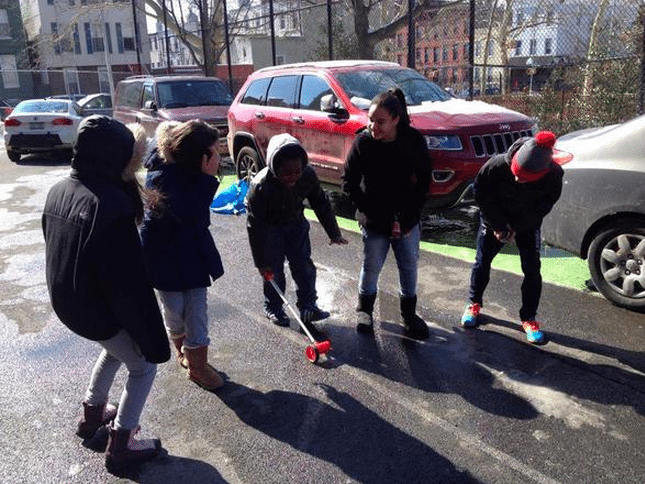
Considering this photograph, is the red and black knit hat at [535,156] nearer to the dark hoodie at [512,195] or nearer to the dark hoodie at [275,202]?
the dark hoodie at [512,195]

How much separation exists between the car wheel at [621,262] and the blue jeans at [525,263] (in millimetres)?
809

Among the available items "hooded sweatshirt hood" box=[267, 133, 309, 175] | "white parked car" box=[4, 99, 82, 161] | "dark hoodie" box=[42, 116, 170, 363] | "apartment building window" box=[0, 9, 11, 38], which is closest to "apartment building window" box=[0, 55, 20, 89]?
"apartment building window" box=[0, 9, 11, 38]

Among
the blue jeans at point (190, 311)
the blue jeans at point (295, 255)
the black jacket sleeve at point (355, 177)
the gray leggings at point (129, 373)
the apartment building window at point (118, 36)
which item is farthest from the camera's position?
the apartment building window at point (118, 36)

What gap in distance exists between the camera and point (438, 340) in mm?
4227

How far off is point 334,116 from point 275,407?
4715 mm

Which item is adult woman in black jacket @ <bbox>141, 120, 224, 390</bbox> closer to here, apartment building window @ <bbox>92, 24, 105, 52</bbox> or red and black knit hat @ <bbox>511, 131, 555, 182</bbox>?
red and black knit hat @ <bbox>511, 131, 555, 182</bbox>

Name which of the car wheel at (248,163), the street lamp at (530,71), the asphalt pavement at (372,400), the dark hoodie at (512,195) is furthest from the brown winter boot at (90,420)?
the street lamp at (530,71)

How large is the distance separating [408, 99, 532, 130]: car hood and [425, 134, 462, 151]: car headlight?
0.10 meters

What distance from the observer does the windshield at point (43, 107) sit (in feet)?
47.8

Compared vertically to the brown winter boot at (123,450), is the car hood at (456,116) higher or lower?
higher

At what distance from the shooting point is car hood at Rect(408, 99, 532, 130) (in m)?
6.67

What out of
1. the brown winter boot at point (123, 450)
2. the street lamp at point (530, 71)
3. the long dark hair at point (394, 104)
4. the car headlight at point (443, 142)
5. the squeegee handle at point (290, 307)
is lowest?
the brown winter boot at point (123, 450)

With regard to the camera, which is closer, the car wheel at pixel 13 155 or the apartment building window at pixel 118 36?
the car wheel at pixel 13 155

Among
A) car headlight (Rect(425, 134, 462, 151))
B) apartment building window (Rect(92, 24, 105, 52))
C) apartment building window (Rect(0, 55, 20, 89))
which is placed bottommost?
car headlight (Rect(425, 134, 462, 151))
